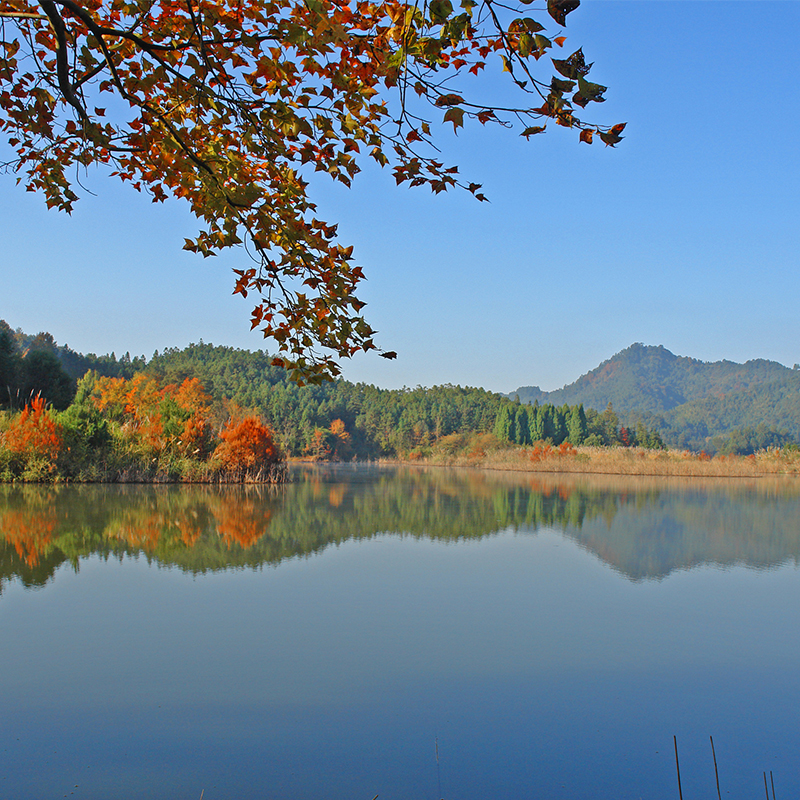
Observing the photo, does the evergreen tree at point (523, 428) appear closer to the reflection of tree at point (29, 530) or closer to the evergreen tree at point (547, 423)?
the evergreen tree at point (547, 423)

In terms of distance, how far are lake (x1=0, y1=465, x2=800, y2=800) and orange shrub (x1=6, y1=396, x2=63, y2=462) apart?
7.28 metres

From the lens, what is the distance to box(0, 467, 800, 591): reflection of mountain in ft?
25.0

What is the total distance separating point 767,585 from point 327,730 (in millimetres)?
5451

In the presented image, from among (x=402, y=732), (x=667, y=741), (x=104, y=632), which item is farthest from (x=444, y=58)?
(x=104, y=632)

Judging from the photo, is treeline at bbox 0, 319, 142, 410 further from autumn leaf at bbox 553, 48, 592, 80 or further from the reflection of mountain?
autumn leaf at bbox 553, 48, 592, 80

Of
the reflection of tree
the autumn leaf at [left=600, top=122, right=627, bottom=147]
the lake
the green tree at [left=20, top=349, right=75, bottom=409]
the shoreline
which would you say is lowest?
the shoreline

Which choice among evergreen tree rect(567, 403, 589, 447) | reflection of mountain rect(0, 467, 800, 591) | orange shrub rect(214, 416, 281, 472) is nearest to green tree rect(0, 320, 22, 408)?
orange shrub rect(214, 416, 281, 472)

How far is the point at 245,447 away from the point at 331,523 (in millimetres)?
8316

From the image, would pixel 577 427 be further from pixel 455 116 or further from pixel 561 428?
pixel 455 116

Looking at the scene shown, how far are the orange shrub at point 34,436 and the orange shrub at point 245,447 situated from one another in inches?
153

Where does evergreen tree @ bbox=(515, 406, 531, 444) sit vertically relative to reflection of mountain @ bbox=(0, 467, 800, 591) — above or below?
above

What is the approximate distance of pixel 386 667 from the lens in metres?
4.09

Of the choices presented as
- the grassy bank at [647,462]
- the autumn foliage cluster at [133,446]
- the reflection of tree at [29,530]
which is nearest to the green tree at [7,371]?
the autumn foliage cluster at [133,446]

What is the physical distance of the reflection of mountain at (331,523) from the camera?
25.0 ft
